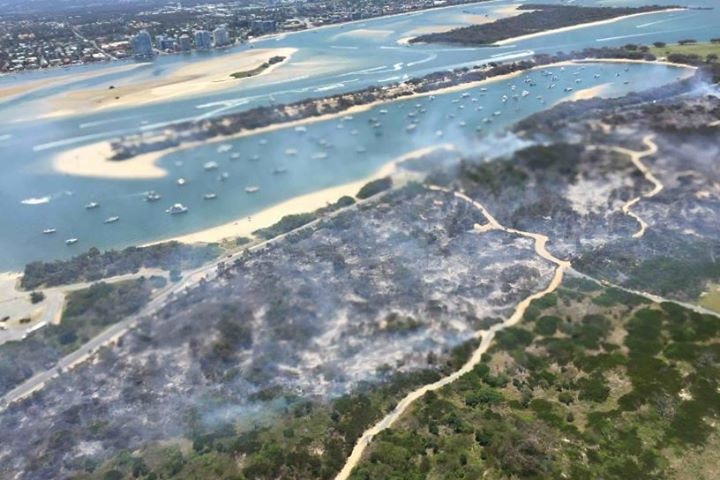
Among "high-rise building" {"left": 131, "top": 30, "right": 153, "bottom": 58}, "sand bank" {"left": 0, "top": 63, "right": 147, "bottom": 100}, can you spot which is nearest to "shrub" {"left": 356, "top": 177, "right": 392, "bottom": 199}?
"sand bank" {"left": 0, "top": 63, "right": 147, "bottom": 100}

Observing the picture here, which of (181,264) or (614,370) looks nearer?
(614,370)

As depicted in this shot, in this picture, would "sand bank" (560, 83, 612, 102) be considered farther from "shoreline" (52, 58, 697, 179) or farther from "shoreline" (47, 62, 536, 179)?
"shoreline" (47, 62, 536, 179)

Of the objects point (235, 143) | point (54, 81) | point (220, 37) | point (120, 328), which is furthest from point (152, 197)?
point (220, 37)

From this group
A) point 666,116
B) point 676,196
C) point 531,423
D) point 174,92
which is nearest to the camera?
point 531,423

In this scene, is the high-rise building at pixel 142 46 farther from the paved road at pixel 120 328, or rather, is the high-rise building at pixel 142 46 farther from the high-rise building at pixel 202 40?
the paved road at pixel 120 328

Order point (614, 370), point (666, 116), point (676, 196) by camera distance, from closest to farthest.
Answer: point (614, 370) → point (676, 196) → point (666, 116)

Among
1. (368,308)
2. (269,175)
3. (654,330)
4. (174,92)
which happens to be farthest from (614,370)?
(174,92)

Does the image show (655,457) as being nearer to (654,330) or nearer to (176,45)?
(654,330)
